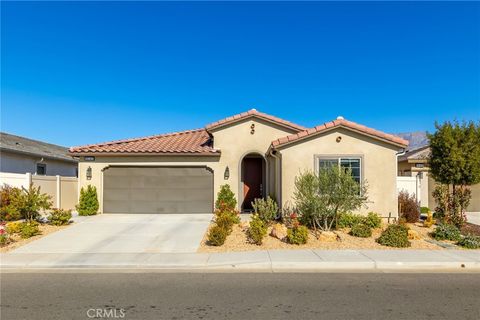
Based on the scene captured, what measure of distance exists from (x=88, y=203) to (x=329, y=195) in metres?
10.3

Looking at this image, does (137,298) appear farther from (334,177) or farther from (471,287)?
(334,177)

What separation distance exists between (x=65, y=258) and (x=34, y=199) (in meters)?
4.98

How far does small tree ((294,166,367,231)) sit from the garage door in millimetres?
5970

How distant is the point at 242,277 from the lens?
7320 millimetres

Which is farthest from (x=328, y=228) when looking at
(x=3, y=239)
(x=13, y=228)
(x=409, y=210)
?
(x=13, y=228)

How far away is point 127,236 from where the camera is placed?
37.5ft

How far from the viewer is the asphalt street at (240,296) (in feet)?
17.5

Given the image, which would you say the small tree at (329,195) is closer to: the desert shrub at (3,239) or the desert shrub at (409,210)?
the desert shrub at (409,210)

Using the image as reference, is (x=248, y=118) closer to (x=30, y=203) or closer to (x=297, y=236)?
(x=297, y=236)

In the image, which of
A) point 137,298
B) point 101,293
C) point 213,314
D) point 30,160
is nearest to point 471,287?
point 213,314

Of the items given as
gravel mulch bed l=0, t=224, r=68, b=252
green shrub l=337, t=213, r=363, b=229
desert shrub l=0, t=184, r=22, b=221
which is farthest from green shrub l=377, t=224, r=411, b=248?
desert shrub l=0, t=184, r=22, b=221

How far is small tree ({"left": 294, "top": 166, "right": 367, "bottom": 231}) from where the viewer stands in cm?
1123

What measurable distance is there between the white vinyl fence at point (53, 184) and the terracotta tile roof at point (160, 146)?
1937 mm

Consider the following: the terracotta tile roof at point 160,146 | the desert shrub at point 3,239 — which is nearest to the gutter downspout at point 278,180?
the terracotta tile roof at point 160,146
